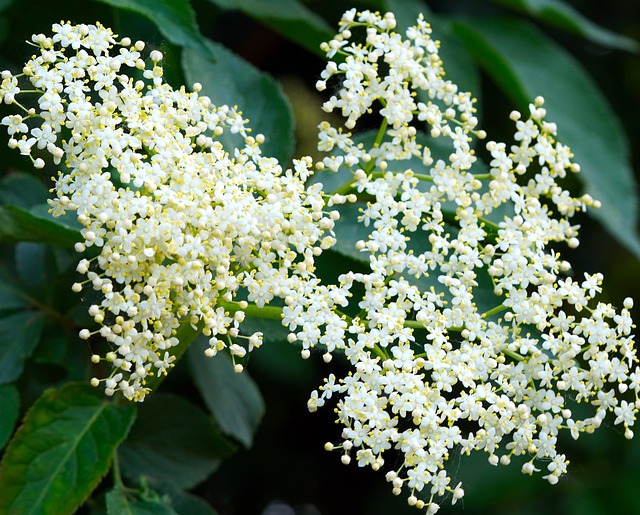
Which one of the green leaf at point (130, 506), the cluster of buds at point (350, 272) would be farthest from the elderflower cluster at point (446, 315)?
the green leaf at point (130, 506)

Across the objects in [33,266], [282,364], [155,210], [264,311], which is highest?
[155,210]

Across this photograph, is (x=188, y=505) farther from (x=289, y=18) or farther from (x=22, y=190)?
(x=289, y=18)

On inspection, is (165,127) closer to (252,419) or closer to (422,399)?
(422,399)

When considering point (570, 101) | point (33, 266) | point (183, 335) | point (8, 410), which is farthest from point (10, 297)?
point (570, 101)

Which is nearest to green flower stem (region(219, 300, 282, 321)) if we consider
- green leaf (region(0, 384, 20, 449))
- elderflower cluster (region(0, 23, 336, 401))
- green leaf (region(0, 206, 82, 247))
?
elderflower cluster (region(0, 23, 336, 401))

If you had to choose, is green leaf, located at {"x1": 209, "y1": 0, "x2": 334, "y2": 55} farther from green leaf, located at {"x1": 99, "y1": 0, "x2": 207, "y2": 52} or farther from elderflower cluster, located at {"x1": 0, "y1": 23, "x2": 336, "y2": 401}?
elderflower cluster, located at {"x1": 0, "y1": 23, "x2": 336, "y2": 401}

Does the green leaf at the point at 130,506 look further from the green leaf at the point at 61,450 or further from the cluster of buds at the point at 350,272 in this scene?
the cluster of buds at the point at 350,272
